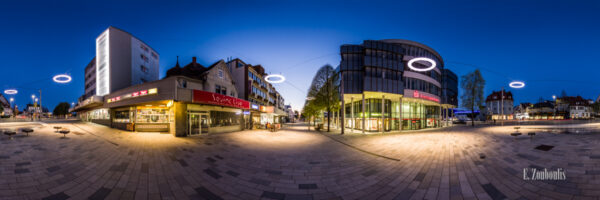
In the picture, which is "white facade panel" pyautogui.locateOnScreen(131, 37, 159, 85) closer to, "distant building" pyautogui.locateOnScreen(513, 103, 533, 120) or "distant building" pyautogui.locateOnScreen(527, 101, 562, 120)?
"distant building" pyautogui.locateOnScreen(527, 101, 562, 120)

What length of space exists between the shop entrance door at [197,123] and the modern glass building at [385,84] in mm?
14835

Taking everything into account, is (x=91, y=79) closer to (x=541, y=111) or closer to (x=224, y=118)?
(x=224, y=118)

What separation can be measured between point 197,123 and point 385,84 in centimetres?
2173

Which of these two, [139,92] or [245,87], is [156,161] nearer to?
[139,92]

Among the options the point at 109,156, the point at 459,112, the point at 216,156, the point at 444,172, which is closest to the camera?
the point at 444,172

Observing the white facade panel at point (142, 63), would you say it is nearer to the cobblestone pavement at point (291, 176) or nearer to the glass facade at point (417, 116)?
the cobblestone pavement at point (291, 176)

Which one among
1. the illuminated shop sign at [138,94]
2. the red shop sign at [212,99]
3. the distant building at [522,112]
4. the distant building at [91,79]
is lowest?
the distant building at [522,112]

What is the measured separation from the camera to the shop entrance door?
18844 millimetres

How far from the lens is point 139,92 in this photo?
18.6m

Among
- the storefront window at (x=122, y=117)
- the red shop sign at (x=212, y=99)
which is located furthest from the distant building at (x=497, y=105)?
the storefront window at (x=122, y=117)

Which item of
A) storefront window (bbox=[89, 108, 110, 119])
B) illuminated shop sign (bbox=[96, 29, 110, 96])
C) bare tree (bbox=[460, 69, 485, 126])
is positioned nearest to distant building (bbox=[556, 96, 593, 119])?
bare tree (bbox=[460, 69, 485, 126])

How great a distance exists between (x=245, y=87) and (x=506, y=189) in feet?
101

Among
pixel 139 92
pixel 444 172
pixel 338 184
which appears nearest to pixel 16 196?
pixel 338 184

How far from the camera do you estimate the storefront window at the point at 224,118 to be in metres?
21.6
